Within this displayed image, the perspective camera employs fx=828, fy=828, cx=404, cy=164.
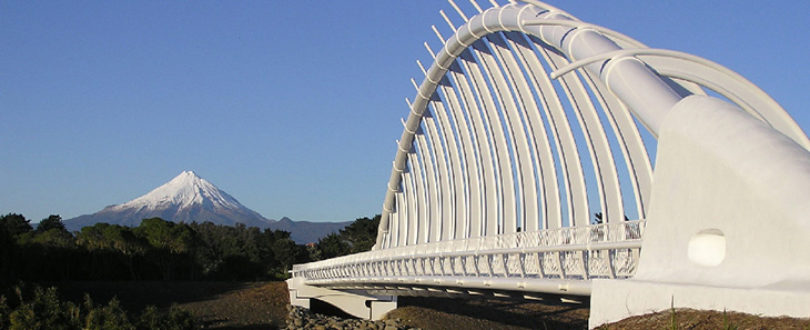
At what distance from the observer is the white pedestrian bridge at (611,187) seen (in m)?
10.3

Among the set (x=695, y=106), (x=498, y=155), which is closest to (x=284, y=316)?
(x=498, y=155)

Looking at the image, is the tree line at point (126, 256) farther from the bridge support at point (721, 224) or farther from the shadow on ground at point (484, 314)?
the bridge support at point (721, 224)

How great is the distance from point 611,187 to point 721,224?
8.51 meters

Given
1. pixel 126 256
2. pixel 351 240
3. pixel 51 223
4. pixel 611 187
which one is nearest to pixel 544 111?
pixel 611 187

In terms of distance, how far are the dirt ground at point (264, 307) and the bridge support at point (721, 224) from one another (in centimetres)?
2237

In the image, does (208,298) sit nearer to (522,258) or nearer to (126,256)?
(126,256)

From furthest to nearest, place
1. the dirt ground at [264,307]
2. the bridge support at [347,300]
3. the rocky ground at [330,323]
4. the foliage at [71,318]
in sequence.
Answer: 1. the bridge support at [347,300]
2. the dirt ground at [264,307]
3. the rocky ground at [330,323]
4. the foliage at [71,318]

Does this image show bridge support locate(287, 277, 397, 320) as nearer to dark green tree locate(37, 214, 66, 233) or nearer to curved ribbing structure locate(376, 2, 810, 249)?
curved ribbing structure locate(376, 2, 810, 249)

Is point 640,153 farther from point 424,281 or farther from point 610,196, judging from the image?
point 424,281

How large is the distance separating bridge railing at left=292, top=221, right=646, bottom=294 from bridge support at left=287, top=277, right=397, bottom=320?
30.1 feet

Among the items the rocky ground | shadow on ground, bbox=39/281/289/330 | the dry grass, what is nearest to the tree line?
shadow on ground, bbox=39/281/289/330

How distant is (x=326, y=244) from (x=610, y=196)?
62.7 meters

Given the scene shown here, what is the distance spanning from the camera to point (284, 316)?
37094 mm

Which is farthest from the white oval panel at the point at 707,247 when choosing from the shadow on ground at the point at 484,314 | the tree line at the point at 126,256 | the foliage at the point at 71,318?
the tree line at the point at 126,256
